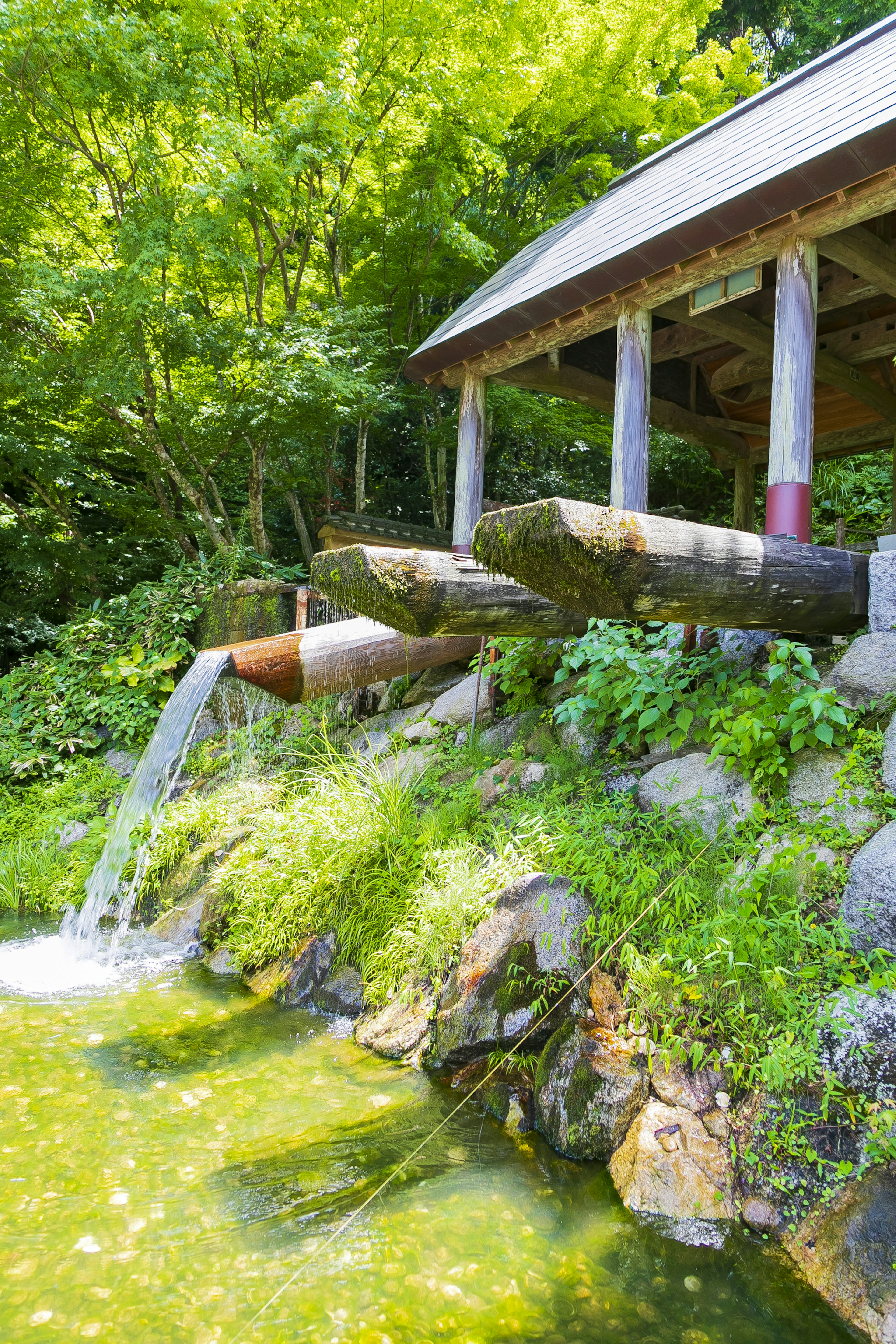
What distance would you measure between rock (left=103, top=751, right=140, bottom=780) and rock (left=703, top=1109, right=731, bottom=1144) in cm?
643

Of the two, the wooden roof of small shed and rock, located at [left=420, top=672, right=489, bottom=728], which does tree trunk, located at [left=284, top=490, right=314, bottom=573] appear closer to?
the wooden roof of small shed

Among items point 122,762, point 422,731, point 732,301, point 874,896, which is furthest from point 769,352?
point 122,762

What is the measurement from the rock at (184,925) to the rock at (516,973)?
2298 mm

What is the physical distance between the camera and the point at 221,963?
486 centimetres

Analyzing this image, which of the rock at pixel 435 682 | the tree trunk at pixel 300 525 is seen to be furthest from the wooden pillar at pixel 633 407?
the tree trunk at pixel 300 525

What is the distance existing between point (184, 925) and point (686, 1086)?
3660mm

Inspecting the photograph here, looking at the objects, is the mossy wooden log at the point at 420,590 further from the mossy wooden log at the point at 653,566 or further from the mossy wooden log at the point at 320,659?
the mossy wooden log at the point at 320,659

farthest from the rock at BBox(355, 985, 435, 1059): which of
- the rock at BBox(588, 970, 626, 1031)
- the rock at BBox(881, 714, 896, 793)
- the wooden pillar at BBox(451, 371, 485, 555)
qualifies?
the wooden pillar at BBox(451, 371, 485, 555)

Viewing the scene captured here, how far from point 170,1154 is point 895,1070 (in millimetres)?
2533

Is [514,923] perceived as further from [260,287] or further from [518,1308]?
[260,287]

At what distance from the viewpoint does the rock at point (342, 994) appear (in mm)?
4082

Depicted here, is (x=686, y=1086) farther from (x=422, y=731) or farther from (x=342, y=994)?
(x=422, y=731)

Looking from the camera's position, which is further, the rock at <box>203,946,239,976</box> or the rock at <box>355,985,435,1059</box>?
the rock at <box>203,946,239,976</box>

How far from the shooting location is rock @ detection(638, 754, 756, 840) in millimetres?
3635
